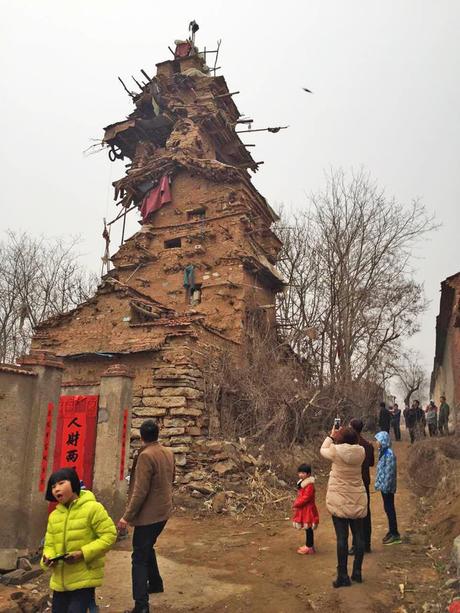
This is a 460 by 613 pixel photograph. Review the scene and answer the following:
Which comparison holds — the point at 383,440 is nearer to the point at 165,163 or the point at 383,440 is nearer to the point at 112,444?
the point at 112,444

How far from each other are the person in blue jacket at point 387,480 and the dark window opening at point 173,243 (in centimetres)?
1533

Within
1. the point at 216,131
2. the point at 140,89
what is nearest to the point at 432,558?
the point at 216,131

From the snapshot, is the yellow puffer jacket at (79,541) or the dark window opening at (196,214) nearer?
the yellow puffer jacket at (79,541)

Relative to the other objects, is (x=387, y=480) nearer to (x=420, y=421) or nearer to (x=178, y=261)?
(x=420, y=421)

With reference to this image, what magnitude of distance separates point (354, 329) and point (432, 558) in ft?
60.7

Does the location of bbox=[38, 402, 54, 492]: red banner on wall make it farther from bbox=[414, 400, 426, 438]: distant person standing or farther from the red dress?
bbox=[414, 400, 426, 438]: distant person standing

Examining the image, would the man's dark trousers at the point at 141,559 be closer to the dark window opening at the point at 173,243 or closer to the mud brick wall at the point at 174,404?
the mud brick wall at the point at 174,404

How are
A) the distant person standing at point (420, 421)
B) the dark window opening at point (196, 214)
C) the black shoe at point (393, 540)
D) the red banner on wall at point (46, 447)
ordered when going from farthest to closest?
the dark window opening at point (196, 214)
the distant person standing at point (420, 421)
the black shoe at point (393, 540)
the red banner on wall at point (46, 447)

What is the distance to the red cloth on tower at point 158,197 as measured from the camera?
21609mm

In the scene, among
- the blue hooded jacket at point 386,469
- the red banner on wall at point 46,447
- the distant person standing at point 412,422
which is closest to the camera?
the red banner on wall at point 46,447

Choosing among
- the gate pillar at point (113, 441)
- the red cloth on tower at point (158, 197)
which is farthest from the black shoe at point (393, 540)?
the red cloth on tower at point (158, 197)

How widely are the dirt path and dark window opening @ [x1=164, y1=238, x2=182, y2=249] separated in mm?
13947

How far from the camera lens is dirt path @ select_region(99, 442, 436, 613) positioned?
5070 mm

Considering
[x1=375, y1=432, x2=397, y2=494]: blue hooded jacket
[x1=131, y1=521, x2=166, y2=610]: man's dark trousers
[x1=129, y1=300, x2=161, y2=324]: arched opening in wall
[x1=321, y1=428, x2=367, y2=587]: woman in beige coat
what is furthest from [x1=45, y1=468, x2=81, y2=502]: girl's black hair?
[x1=129, y1=300, x2=161, y2=324]: arched opening in wall
